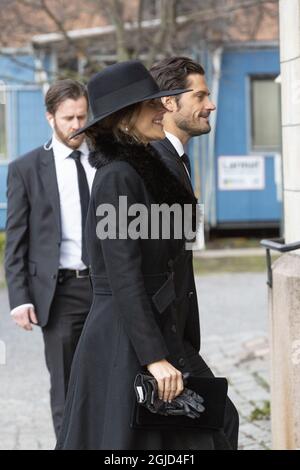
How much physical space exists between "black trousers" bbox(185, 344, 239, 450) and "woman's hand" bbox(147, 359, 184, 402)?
1.19 ft

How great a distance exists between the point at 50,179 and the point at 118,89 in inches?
73.7

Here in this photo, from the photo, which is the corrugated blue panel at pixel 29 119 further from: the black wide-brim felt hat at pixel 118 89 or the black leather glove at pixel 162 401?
the black leather glove at pixel 162 401

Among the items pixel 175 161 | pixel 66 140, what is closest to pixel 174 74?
pixel 175 161

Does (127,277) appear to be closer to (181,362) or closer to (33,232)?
(181,362)

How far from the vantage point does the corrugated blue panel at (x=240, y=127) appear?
18641 millimetres

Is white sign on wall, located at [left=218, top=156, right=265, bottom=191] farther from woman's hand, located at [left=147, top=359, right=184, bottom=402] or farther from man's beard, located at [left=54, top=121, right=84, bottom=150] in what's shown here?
woman's hand, located at [left=147, top=359, right=184, bottom=402]

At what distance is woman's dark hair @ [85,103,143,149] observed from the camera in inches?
144

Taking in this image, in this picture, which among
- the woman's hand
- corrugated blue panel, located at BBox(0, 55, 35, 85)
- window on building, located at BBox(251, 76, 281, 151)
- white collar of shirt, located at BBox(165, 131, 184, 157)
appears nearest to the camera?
the woman's hand

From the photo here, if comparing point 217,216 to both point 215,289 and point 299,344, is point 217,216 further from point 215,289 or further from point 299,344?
point 299,344

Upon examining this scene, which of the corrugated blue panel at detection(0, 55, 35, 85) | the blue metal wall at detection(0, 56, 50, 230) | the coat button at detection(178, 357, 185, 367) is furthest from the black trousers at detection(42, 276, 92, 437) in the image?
the blue metal wall at detection(0, 56, 50, 230)

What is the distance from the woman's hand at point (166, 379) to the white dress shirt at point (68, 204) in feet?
6.16

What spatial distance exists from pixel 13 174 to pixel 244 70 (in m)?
13.7

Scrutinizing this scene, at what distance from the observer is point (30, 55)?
58.6 feet

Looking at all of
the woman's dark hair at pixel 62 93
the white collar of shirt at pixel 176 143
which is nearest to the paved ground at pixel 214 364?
the woman's dark hair at pixel 62 93
